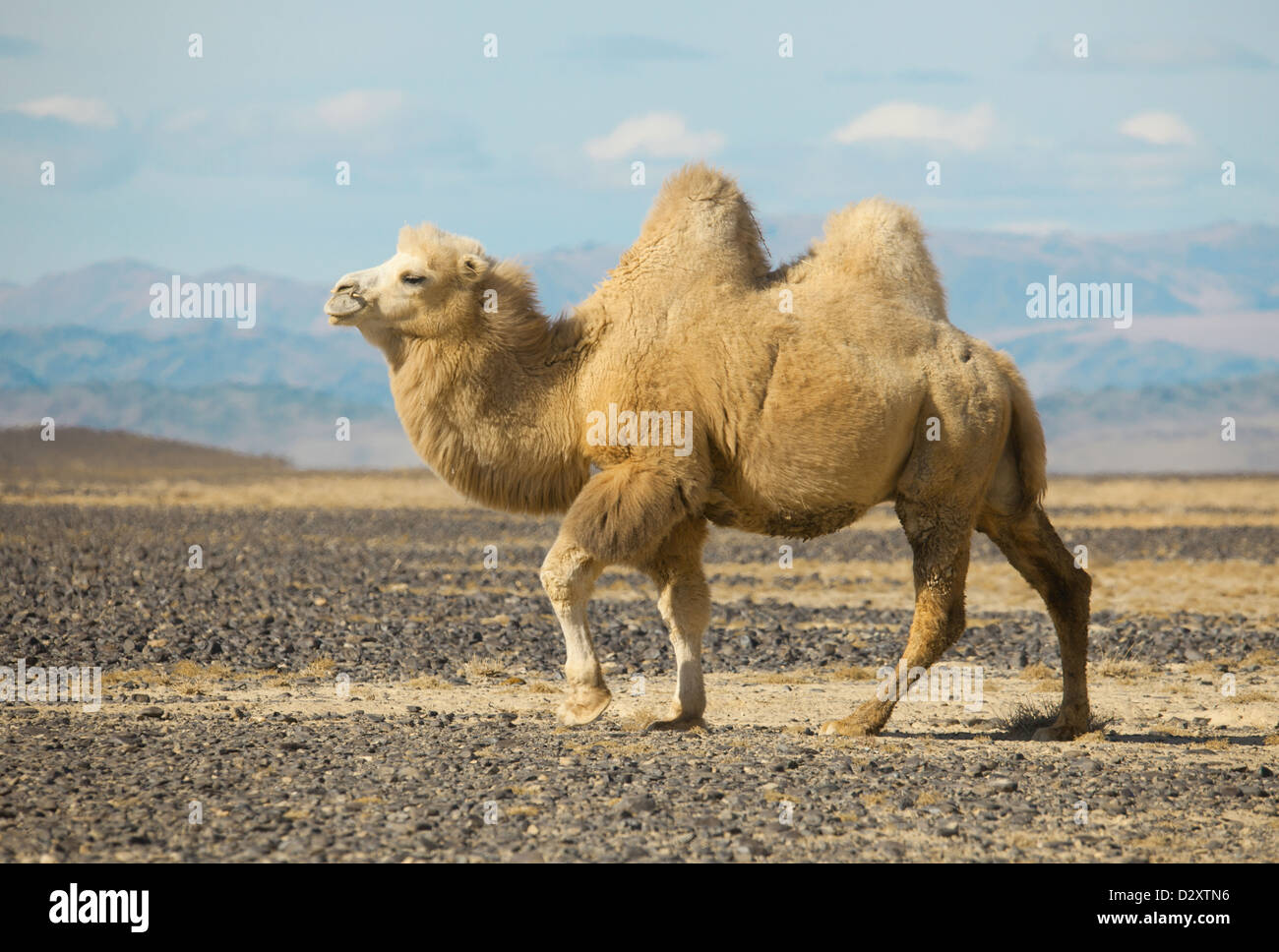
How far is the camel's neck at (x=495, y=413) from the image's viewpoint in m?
9.27

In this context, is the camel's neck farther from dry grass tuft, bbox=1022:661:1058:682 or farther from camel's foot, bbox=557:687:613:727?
dry grass tuft, bbox=1022:661:1058:682

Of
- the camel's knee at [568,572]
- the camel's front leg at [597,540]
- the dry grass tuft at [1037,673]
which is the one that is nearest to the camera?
the camel's front leg at [597,540]

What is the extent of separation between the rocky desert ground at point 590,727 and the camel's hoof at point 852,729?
9 cm

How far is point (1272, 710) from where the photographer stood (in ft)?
36.3

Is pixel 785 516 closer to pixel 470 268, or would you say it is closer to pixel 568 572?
pixel 568 572

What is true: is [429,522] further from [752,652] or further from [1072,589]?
[1072,589]

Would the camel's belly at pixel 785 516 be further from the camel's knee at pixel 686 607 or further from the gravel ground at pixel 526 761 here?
the gravel ground at pixel 526 761

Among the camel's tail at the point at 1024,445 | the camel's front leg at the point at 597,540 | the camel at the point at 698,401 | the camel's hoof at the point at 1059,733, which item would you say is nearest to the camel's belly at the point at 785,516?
the camel at the point at 698,401

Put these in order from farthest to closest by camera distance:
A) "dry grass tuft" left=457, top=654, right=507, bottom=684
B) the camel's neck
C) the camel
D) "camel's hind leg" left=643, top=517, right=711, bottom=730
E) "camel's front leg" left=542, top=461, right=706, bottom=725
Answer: "dry grass tuft" left=457, top=654, right=507, bottom=684 < "camel's hind leg" left=643, top=517, right=711, bottom=730 < the camel's neck < the camel < "camel's front leg" left=542, top=461, right=706, bottom=725

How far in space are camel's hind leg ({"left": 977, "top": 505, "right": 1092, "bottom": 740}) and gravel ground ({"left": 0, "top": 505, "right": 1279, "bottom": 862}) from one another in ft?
0.98

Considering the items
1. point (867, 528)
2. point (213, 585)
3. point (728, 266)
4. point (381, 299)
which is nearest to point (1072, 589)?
point (728, 266)

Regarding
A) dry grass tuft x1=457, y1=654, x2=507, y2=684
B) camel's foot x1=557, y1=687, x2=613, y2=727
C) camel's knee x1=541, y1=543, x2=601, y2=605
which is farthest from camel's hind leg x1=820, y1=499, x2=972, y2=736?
dry grass tuft x1=457, y1=654, x2=507, y2=684

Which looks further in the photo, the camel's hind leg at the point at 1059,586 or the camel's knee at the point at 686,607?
the camel's hind leg at the point at 1059,586

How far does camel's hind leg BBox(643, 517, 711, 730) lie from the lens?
952 centimetres
